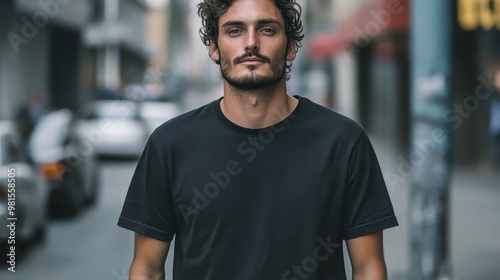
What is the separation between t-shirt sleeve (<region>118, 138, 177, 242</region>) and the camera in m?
2.81

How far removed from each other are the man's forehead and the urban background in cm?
70

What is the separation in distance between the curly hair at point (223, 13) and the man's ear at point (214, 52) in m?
0.02

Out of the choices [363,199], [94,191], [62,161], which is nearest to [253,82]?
[363,199]

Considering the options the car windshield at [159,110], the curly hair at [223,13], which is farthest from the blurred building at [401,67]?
the car windshield at [159,110]

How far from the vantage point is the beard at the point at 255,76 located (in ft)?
8.84

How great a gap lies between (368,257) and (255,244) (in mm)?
362

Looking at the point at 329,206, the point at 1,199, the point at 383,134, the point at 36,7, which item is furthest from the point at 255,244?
the point at 383,134

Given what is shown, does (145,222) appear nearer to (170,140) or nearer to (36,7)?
(170,140)

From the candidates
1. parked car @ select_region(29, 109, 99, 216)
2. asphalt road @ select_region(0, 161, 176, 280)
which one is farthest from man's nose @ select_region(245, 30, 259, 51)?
parked car @ select_region(29, 109, 99, 216)

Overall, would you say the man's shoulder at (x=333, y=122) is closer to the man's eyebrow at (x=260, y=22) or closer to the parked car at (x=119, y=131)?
the man's eyebrow at (x=260, y=22)

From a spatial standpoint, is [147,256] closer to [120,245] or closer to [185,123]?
[185,123]

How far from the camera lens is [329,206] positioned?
8.95 ft

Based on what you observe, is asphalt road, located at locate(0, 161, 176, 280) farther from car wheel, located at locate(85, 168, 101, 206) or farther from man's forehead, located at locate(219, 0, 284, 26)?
man's forehead, located at locate(219, 0, 284, 26)

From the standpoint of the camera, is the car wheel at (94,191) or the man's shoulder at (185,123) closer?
the man's shoulder at (185,123)
